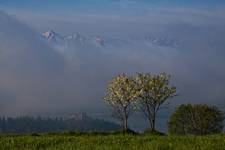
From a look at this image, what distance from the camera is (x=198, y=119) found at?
135000 millimetres

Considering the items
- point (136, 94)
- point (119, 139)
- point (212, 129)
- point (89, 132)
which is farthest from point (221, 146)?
point (212, 129)

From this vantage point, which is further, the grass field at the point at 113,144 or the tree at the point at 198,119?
the tree at the point at 198,119

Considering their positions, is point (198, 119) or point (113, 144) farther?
point (198, 119)

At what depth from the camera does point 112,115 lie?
11256 cm

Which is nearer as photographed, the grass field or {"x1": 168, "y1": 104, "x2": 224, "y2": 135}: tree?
the grass field

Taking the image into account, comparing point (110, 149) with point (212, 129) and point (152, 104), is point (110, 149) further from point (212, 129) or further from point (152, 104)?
point (212, 129)

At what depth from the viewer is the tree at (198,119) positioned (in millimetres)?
133500

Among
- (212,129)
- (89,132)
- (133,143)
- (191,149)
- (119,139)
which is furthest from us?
(212,129)

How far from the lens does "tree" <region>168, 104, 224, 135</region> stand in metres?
134

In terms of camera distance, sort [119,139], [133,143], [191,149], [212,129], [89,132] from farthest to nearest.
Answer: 1. [212,129]
2. [89,132]
3. [119,139]
4. [133,143]
5. [191,149]

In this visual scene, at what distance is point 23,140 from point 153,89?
68571 mm

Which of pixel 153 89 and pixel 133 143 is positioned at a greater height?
pixel 153 89

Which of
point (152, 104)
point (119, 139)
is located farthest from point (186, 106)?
point (119, 139)

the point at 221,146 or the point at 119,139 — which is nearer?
the point at 221,146
